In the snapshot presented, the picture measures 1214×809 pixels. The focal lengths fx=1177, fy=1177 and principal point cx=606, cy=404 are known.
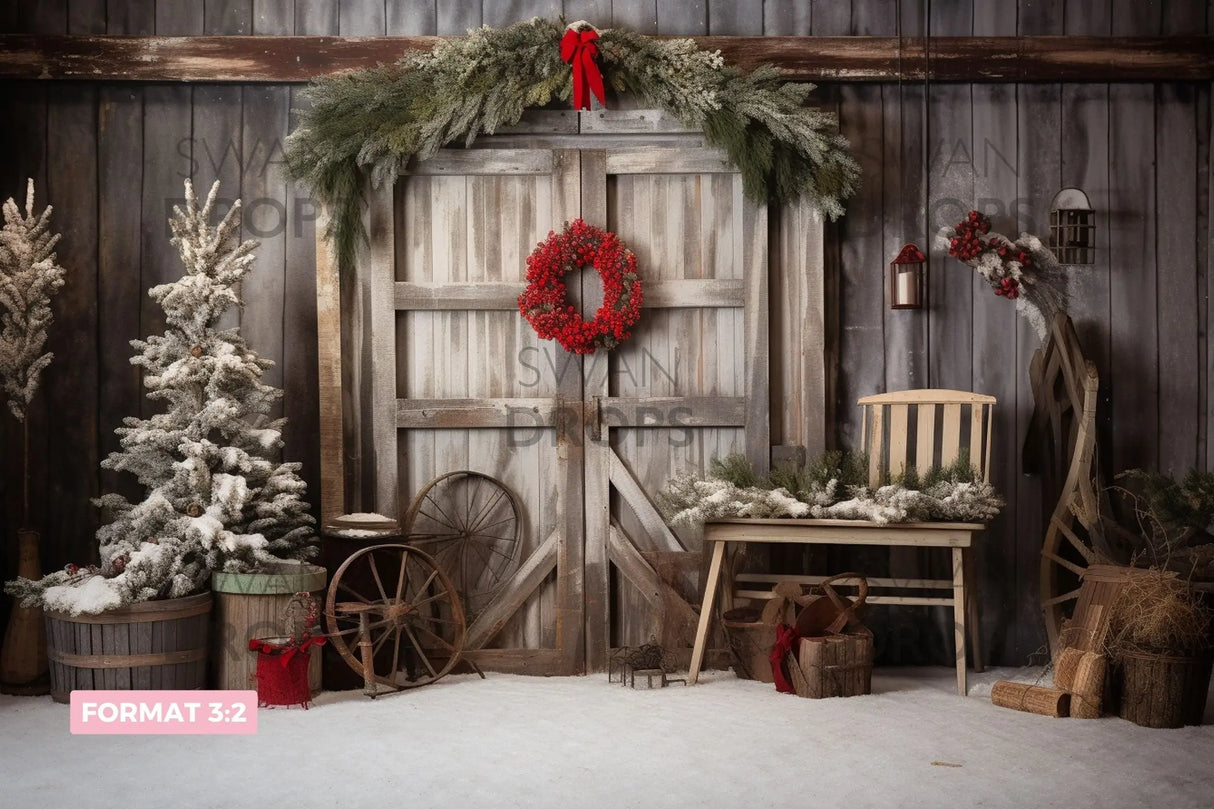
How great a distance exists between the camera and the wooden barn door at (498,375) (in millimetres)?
5484

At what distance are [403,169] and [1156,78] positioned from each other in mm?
3591

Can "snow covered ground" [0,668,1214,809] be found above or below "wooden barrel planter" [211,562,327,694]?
below

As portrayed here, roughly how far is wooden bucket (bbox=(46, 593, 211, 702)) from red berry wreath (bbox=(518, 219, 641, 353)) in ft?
Answer: 6.39

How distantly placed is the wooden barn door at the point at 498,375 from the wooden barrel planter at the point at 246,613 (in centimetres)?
83

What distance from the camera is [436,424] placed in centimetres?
550

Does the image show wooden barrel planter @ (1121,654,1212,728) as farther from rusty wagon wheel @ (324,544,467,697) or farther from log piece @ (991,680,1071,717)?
rusty wagon wheel @ (324,544,467,697)

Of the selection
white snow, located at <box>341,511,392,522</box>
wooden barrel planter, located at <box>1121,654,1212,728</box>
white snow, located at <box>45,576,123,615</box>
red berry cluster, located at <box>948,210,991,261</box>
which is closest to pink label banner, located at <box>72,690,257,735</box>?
white snow, located at <box>45,576,123,615</box>

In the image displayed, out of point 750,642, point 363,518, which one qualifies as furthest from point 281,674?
point 750,642

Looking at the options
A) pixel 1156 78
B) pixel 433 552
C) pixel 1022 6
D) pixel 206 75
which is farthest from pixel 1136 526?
pixel 206 75

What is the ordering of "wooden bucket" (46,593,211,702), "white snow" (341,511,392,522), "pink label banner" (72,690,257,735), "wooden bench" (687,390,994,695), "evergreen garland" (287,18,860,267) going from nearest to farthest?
"pink label banner" (72,690,257,735) < "wooden bucket" (46,593,211,702) < "wooden bench" (687,390,994,695) < "white snow" (341,511,392,522) < "evergreen garland" (287,18,860,267)

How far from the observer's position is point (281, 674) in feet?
15.2

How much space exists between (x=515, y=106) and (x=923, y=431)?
7.67ft

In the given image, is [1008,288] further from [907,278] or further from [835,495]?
[835,495]

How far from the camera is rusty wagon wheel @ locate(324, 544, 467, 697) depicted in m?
4.84
